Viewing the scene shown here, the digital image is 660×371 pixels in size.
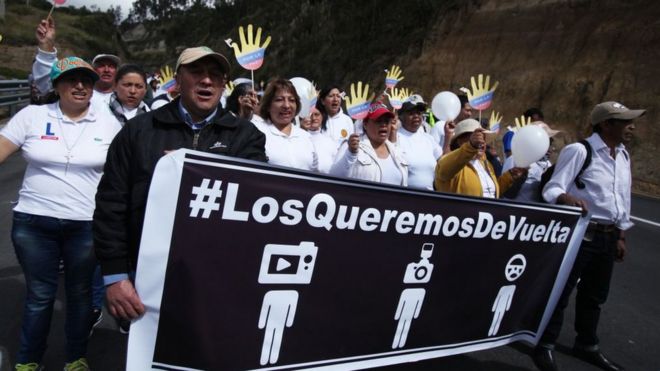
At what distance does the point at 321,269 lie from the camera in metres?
2.62

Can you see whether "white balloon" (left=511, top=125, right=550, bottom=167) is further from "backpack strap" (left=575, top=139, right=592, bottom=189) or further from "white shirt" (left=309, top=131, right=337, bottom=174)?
"white shirt" (left=309, top=131, right=337, bottom=174)

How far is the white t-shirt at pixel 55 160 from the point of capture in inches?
115

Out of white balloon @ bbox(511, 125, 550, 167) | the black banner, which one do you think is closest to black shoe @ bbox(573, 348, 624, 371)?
the black banner

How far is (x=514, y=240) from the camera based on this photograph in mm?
3369

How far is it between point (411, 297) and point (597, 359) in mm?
1832

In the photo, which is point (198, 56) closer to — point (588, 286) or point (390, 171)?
point (390, 171)

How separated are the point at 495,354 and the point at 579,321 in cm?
70

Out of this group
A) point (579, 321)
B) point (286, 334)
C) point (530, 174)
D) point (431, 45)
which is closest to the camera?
point (286, 334)

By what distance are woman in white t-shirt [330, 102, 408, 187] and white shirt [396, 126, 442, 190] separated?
763 millimetres

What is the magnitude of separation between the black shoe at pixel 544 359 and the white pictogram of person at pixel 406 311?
1332mm

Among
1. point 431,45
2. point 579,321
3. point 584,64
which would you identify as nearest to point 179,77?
point 579,321

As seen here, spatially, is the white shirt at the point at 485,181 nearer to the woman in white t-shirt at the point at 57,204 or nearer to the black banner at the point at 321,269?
the black banner at the point at 321,269

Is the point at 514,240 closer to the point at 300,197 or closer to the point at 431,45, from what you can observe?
the point at 300,197

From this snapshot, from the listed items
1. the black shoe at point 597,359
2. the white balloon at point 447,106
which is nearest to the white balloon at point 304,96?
the white balloon at point 447,106
